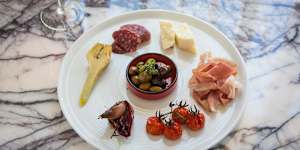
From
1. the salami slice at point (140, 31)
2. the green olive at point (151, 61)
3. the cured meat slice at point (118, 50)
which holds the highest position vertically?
the salami slice at point (140, 31)

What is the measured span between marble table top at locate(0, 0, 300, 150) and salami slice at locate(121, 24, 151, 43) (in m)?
0.15

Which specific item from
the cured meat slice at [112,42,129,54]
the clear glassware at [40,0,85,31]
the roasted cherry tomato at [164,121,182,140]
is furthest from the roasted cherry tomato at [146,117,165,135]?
the clear glassware at [40,0,85,31]

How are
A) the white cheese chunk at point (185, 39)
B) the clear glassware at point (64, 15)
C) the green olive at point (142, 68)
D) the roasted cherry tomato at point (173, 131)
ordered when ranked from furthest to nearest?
1. the clear glassware at point (64, 15)
2. the white cheese chunk at point (185, 39)
3. the green olive at point (142, 68)
4. the roasted cherry tomato at point (173, 131)

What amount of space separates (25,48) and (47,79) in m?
0.18

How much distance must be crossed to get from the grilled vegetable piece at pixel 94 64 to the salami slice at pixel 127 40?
6 cm

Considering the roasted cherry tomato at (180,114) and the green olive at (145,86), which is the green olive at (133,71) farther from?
the roasted cherry tomato at (180,114)

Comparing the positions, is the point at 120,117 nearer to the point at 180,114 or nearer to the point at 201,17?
the point at 180,114

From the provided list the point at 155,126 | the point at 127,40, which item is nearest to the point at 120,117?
the point at 155,126

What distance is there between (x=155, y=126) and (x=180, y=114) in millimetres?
76

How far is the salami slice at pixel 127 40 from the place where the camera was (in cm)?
131

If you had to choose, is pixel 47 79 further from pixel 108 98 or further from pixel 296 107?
pixel 296 107

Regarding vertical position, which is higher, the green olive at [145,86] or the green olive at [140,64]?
the green olive at [140,64]

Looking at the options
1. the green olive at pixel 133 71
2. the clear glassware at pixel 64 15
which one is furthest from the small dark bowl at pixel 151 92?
the clear glassware at pixel 64 15

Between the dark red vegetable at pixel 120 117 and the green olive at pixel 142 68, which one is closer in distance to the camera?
the dark red vegetable at pixel 120 117
